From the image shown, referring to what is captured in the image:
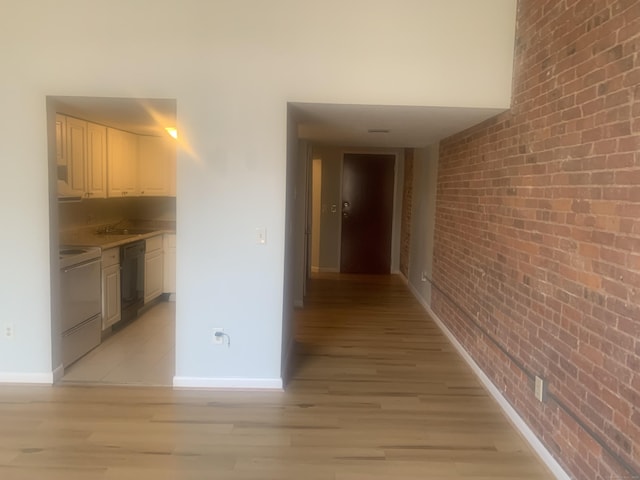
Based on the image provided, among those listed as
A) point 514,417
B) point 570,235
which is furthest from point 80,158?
point 514,417

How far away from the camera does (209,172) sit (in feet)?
10.0

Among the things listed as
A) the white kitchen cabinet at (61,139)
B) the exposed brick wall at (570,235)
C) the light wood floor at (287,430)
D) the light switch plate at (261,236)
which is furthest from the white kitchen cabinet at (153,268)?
the exposed brick wall at (570,235)

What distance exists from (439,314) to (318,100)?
2.81m

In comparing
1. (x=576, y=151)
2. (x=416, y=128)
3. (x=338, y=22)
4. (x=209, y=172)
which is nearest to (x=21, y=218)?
(x=209, y=172)

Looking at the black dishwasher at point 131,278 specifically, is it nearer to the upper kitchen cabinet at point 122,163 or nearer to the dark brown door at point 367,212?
the upper kitchen cabinet at point 122,163

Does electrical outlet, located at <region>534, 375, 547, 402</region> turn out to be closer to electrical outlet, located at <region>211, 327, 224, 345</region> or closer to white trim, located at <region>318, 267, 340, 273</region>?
electrical outlet, located at <region>211, 327, 224, 345</region>

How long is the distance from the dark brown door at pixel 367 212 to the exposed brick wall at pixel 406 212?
237mm

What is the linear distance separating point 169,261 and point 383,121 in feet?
10.6

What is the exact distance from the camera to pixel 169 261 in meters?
5.56

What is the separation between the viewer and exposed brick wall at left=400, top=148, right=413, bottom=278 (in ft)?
23.1

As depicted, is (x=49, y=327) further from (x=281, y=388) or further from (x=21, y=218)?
(x=281, y=388)

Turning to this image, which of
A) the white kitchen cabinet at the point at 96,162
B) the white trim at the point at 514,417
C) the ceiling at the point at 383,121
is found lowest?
the white trim at the point at 514,417

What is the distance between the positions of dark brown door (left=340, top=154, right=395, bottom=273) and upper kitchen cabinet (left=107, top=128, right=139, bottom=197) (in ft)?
11.7

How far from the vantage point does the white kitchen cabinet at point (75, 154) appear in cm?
384
